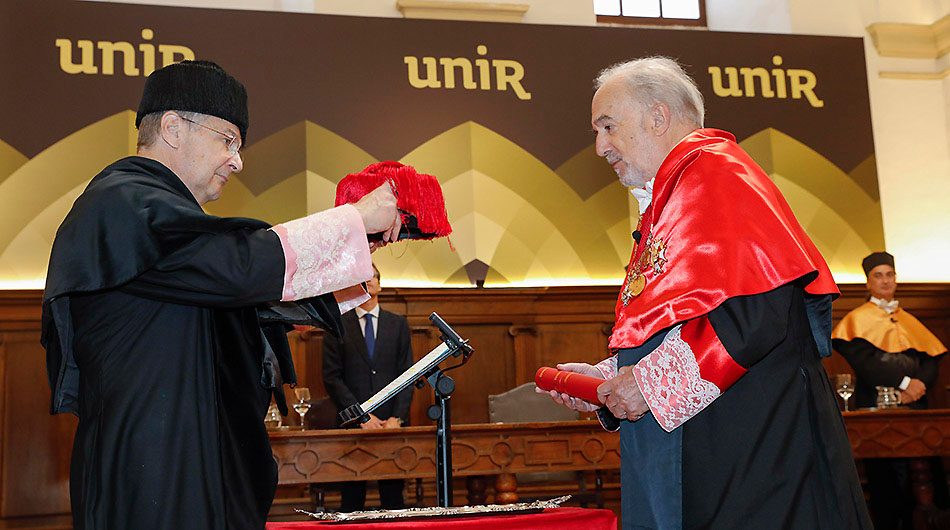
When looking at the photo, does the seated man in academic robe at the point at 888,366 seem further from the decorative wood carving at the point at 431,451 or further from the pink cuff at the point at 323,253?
the pink cuff at the point at 323,253

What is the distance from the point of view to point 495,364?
7.43 m

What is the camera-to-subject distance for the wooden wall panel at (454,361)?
654 centimetres

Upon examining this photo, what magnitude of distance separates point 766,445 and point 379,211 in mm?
916

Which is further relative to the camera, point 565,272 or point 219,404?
point 565,272

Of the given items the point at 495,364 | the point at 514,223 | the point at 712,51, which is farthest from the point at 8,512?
the point at 712,51

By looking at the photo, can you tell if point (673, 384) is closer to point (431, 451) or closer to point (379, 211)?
point (379, 211)

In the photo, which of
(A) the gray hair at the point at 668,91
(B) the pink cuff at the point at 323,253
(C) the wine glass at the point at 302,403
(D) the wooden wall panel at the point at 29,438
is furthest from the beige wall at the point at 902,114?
(B) the pink cuff at the point at 323,253

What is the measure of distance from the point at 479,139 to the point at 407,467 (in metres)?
3.63

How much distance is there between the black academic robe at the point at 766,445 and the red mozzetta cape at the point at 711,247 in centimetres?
5

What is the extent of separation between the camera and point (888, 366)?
621 centimetres

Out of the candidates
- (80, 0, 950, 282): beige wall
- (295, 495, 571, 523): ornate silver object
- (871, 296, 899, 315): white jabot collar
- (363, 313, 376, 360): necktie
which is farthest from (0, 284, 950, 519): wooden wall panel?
(295, 495, 571, 523): ornate silver object

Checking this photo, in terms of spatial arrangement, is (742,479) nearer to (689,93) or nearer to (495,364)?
(689,93)

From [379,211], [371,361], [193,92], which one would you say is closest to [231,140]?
[193,92]

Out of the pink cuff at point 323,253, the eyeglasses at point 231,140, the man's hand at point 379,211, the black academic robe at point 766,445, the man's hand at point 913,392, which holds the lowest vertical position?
the man's hand at point 913,392
